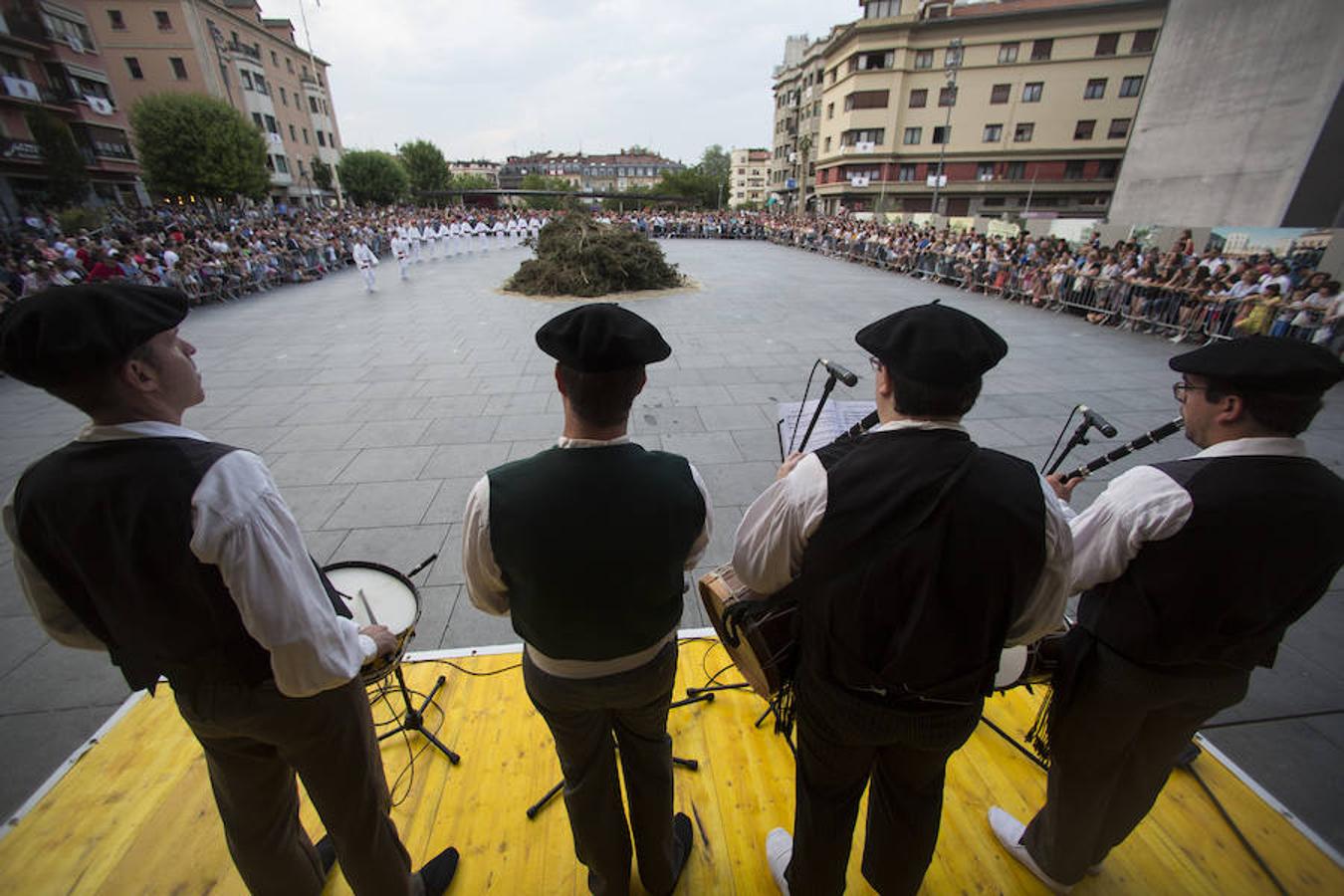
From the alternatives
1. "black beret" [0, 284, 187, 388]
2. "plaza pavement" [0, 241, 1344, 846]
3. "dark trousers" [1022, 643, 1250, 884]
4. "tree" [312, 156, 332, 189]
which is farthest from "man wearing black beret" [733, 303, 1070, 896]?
"tree" [312, 156, 332, 189]

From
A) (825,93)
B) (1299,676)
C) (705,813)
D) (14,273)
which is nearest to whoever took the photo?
(705,813)

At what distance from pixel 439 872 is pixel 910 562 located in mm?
2131

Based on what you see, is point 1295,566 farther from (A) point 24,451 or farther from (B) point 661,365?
(A) point 24,451

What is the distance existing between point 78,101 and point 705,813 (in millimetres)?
46041

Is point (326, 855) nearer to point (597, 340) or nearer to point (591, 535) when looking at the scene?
point (591, 535)

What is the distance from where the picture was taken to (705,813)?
7.85 feet

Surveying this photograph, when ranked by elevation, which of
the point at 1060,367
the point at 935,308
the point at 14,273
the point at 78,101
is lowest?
the point at 1060,367

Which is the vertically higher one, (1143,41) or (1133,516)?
(1143,41)

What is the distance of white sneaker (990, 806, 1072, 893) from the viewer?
84.4 inches

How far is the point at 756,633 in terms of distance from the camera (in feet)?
5.76

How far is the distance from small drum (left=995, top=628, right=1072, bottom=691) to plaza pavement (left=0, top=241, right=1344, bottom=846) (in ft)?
5.11

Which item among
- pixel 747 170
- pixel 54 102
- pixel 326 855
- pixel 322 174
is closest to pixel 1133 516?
pixel 326 855

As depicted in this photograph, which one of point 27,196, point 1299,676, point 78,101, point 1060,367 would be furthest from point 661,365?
point 78,101

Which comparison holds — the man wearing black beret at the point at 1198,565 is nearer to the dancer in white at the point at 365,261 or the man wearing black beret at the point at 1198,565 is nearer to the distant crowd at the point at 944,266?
the distant crowd at the point at 944,266
